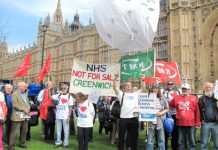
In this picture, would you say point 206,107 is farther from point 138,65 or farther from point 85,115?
point 85,115

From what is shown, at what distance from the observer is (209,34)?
26.3 m

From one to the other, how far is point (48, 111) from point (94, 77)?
7.06ft

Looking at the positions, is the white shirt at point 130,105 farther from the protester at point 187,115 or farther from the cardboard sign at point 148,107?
the protester at point 187,115

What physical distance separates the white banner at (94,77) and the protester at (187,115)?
4.89 feet

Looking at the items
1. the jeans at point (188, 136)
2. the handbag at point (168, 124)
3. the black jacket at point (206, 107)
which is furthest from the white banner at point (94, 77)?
the black jacket at point (206, 107)

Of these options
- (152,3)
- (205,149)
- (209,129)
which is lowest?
(205,149)

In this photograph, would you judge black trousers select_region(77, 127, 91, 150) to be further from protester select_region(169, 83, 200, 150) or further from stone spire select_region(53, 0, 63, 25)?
stone spire select_region(53, 0, 63, 25)

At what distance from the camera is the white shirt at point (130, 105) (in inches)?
222

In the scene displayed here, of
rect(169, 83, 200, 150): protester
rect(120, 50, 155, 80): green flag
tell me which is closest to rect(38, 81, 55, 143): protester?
rect(120, 50, 155, 80): green flag

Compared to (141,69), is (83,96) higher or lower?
lower

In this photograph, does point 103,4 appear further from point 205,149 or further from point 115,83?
point 205,149

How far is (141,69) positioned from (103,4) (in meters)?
1.56

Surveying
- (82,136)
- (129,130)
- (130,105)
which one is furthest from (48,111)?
(130,105)

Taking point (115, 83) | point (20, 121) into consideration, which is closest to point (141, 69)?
point (115, 83)
